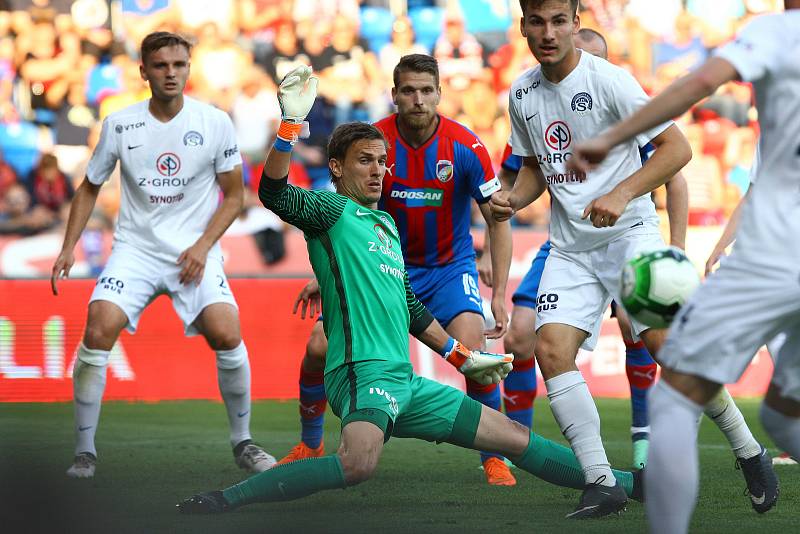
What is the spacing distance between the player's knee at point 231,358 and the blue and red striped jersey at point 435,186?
1.14 m

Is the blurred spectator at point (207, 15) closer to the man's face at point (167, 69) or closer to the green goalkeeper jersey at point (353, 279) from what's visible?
the man's face at point (167, 69)

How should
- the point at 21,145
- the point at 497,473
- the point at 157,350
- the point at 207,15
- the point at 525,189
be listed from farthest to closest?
the point at 207,15 < the point at 21,145 < the point at 157,350 < the point at 497,473 < the point at 525,189

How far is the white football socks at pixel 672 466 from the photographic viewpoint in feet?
11.6

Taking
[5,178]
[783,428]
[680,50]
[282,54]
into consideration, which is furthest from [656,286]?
[680,50]

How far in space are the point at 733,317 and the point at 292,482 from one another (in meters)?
1.96

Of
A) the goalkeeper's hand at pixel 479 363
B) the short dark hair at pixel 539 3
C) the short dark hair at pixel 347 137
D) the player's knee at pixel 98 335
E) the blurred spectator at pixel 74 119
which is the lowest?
the player's knee at pixel 98 335

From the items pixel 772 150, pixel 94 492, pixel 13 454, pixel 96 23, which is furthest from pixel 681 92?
pixel 96 23

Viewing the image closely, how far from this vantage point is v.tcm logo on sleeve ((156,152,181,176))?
286 inches

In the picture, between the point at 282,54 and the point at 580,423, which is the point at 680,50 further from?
the point at 580,423

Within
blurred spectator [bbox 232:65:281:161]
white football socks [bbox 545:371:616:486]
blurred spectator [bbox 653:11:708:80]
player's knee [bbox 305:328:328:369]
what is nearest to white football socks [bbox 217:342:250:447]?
player's knee [bbox 305:328:328:369]

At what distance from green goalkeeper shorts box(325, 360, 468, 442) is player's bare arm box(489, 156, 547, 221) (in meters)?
0.89

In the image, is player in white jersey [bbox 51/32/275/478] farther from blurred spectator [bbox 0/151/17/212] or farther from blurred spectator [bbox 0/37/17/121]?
blurred spectator [bbox 0/37/17/121]

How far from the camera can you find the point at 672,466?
11.6 feet

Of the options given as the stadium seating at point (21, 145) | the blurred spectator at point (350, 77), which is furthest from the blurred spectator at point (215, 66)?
the stadium seating at point (21, 145)
